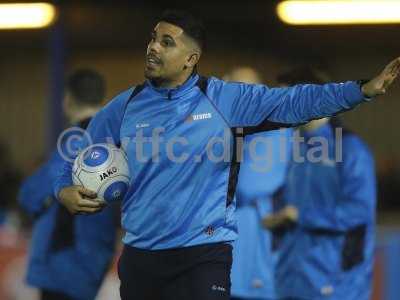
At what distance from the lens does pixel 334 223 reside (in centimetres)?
613

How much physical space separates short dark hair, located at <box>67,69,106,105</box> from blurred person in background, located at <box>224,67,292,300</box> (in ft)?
2.78

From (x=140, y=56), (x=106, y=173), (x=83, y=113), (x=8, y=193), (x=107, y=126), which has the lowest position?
(x=8, y=193)

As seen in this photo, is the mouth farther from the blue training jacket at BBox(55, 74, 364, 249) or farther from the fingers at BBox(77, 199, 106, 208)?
the fingers at BBox(77, 199, 106, 208)

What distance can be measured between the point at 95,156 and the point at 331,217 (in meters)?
1.67

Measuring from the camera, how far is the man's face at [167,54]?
495 centimetres

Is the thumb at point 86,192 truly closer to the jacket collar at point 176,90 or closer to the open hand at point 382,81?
the jacket collar at point 176,90

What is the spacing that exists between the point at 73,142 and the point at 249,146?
1.09 meters

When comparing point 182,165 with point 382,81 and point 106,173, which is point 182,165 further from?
point 382,81

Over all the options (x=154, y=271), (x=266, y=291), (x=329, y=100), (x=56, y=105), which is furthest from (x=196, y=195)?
(x=56, y=105)

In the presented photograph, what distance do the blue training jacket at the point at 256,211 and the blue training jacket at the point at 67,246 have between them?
790 mm

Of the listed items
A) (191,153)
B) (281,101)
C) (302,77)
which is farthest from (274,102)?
(302,77)

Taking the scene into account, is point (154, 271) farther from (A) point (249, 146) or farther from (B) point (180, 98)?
(A) point (249, 146)

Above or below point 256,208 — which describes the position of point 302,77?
above

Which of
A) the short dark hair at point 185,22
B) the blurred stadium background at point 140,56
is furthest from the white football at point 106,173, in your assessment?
the blurred stadium background at point 140,56
